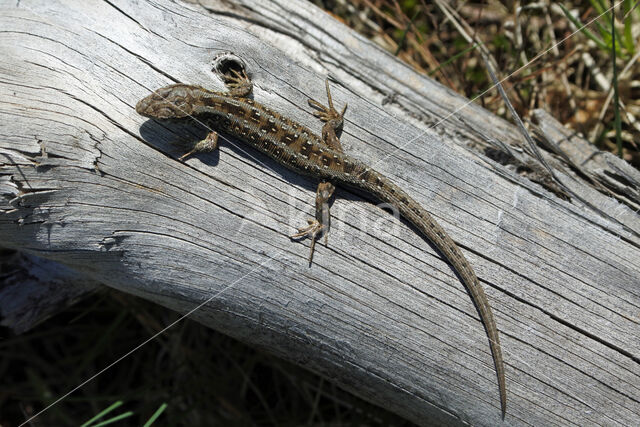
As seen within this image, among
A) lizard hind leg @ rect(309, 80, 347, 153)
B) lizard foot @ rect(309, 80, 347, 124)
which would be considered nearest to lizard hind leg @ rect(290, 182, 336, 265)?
lizard hind leg @ rect(309, 80, 347, 153)

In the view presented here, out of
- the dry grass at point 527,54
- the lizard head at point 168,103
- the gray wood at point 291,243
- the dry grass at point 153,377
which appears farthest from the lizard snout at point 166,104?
the dry grass at point 527,54

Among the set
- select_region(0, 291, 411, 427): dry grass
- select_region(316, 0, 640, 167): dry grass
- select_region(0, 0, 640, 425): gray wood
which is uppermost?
select_region(316, 0, 640, 167): dry grass

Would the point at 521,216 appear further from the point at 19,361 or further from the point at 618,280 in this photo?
the point at 19,361

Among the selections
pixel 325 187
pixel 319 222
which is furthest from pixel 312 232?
pixel 325 187

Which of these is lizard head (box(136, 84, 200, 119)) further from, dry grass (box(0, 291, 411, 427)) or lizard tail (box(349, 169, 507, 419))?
dry grass (box(0, 291, 411, 427))

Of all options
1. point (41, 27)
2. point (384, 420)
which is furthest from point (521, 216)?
point (41, 27)

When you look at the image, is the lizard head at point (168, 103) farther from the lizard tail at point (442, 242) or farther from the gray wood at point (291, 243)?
the lizard tail at point (442, 242)
